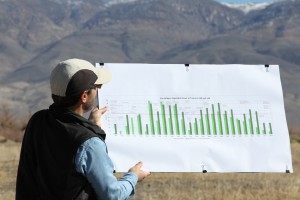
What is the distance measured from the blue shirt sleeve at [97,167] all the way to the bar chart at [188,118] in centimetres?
298

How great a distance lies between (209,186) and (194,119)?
500 cm

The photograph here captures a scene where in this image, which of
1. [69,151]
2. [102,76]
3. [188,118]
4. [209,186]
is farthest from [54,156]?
[209,186]

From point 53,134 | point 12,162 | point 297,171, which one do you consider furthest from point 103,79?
point 12,162

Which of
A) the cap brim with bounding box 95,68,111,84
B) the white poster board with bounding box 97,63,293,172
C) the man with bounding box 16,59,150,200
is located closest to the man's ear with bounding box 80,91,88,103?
the man with bounding box 16,59,150,200

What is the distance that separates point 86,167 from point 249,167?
3.44 m

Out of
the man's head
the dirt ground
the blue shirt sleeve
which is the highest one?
the man's head

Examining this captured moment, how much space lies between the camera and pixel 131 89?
6.24m

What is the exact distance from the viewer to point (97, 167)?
3.01 metres

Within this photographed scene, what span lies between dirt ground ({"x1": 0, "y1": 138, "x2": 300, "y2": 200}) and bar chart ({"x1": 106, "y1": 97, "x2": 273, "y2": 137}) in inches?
83.1

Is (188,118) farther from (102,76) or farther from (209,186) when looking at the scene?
(209,186)

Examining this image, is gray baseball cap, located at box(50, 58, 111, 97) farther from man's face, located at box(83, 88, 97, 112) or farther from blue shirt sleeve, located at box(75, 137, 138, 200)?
blue shirt sleeve, located at box(75, 137, 138, 200)

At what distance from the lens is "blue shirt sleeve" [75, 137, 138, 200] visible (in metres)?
3.02

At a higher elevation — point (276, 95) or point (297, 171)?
Answer: point (276, 95)

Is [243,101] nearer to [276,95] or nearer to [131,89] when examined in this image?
[276,95]
